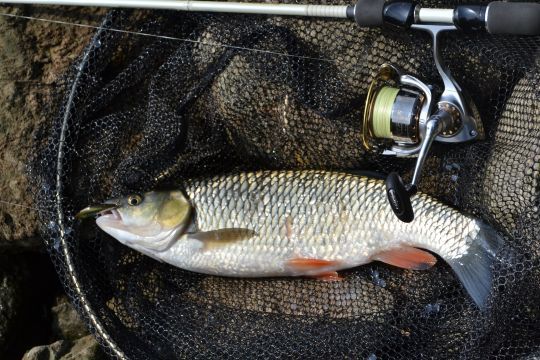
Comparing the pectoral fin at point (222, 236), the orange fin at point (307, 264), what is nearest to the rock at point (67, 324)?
the pectoral fin at point (222, 236)

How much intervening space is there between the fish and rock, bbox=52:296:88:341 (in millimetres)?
499

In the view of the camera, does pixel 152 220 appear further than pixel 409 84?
Yes

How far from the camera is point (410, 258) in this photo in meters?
2.25

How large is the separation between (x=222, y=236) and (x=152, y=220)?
0.24 m

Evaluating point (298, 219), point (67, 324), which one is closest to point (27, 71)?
point (67, 324)

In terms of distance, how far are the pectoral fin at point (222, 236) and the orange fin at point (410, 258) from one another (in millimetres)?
443

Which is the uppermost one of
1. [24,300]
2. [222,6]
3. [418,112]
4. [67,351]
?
[222,6]

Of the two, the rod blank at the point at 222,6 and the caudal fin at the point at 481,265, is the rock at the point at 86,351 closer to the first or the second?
the rod blank at the point at 222,6

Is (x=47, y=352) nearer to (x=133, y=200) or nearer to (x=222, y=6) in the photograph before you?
(x=133, y=200)

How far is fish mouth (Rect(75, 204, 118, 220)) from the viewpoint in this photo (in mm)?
2312

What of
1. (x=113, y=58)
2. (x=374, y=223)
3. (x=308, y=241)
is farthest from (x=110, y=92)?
(x=374, y=223)

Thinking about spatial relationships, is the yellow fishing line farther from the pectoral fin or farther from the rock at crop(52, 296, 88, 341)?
the rock at crop(52, 296, 88, 341)

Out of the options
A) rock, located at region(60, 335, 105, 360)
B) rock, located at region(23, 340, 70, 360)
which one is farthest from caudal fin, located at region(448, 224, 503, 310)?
rock, located at region(23, 340, 70, 360)

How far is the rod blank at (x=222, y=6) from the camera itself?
217 centimetres
